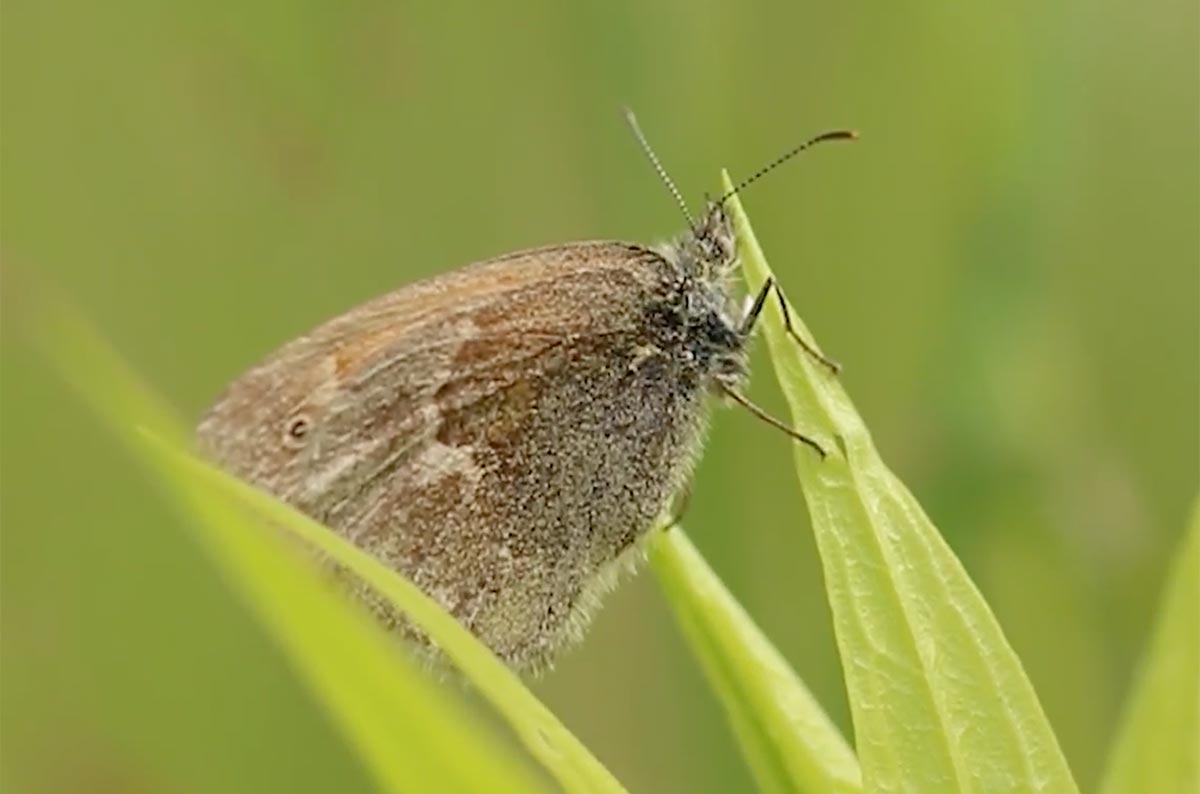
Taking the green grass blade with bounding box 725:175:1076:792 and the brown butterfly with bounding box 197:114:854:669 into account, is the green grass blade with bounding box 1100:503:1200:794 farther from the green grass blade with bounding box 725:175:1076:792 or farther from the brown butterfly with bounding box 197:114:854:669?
the brown butterfly with bounding box 197:114:854:669

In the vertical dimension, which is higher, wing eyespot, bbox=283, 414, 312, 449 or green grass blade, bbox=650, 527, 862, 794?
wing eyespot, bbox=283, 414, 312, 449

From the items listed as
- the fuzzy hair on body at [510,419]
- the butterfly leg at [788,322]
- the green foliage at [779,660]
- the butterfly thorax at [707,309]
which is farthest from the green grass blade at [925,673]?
the butterfly thorax at [707,309]

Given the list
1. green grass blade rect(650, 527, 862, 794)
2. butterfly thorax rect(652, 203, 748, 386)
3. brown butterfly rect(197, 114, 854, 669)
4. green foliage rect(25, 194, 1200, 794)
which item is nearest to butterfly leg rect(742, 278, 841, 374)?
green foliage rect(25, 194, 1200, 794)

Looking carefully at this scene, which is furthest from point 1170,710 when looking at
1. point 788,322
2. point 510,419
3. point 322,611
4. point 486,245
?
point 486,245

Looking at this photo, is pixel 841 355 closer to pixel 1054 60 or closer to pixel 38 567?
pixel 1054 60

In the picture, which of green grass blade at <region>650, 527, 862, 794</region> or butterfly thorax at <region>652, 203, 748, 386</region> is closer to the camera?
green grass blade at <region>650, 527, 862, 794</region>

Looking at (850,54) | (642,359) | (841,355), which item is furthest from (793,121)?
(642,359)

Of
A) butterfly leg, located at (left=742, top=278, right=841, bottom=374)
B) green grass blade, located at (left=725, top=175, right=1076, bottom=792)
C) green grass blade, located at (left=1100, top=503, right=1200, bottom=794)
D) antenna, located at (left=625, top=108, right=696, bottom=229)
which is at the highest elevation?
antenna, located at (left=625, top=108, right=696, bottom=229)
